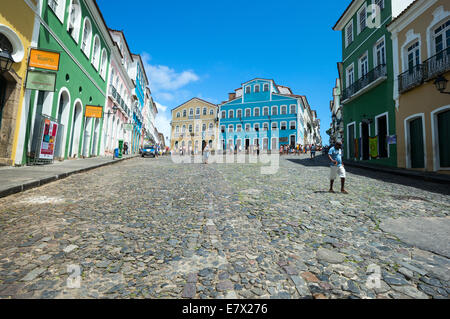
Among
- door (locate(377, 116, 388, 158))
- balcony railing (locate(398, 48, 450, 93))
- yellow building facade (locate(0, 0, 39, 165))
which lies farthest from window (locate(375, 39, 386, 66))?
yellow building facade (locate(0, 0, 39, 165))

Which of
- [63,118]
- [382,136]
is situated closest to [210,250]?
[63,118]

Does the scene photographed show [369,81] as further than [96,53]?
No

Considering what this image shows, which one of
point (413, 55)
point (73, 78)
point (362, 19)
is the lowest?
point (73, 78)

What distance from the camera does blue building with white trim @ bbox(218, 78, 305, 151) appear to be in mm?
43406

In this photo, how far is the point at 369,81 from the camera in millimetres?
15625

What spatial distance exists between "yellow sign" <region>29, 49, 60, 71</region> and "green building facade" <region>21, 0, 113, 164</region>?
68cm

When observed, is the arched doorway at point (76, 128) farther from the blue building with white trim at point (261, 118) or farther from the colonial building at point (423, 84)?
the blue building with white trim at point (261, 118)

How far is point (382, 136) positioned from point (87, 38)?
64.0 ft

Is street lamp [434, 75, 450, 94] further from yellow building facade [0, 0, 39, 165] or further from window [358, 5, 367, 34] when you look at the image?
yellow building facade [0, 0, 39, 165]

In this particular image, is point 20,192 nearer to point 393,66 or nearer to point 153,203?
point 153,203

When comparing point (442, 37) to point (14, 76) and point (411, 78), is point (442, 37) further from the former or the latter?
point (14, 76)

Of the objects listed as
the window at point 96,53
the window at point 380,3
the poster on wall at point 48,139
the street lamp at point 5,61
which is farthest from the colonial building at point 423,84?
the window at point 96,53

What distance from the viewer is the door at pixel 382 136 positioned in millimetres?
14662

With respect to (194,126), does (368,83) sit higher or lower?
lower
